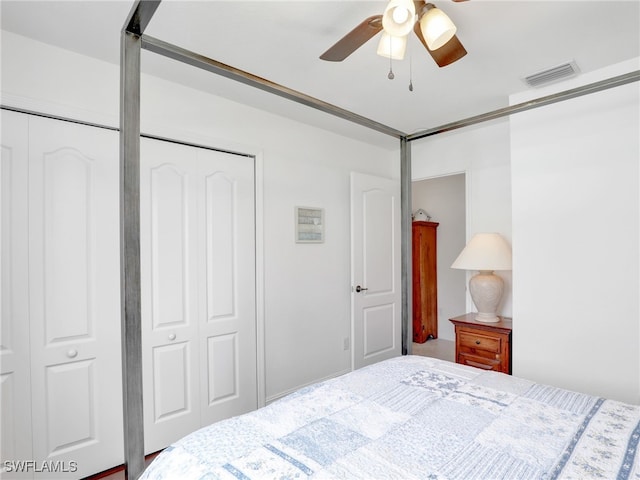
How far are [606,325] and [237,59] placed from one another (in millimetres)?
2685

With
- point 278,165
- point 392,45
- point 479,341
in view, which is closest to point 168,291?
point 278,165

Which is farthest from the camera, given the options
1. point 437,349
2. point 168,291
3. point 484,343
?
point 437,349

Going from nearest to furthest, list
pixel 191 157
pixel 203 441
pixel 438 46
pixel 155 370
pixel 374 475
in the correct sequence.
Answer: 1. pixel 374 475
2. pixel 203 441
3. pixel 438 46
4. pixel 155 370
5. pixel 191 157

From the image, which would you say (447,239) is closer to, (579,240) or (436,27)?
(579,240)

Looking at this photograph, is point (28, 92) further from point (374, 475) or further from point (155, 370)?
point (374, 475)

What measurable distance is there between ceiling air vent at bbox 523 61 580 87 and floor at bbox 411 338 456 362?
2996 millimetres

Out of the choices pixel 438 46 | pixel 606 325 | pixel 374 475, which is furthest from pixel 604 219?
pixel 374 475

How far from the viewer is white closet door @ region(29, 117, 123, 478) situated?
1.96m

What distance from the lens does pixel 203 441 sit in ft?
3.83

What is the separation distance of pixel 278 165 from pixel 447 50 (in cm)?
171

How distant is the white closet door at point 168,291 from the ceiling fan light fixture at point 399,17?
5.39 ft

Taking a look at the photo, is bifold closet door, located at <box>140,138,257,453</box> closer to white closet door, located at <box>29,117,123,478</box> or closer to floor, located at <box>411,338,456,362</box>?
white closet door, located at <box>29,117,123,478</box>

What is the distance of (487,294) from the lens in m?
2.98

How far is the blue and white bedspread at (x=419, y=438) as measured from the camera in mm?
1020
